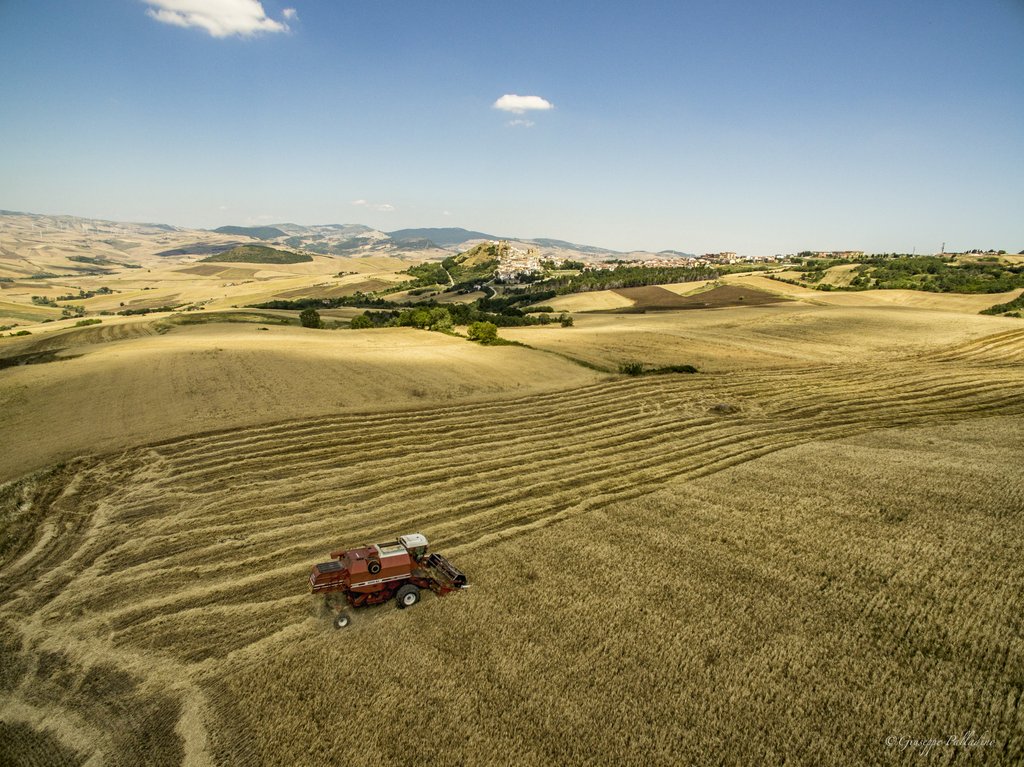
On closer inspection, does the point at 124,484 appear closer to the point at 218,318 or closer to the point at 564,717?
Result: the point at 564,717

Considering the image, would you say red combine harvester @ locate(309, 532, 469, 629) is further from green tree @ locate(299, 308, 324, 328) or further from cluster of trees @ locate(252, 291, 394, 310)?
cluster of trees @ locate(252, 291, 394, 310)

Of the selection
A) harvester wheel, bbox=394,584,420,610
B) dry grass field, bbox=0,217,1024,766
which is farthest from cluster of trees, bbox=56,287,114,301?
harvester wheel, bbox=394,584,420,610

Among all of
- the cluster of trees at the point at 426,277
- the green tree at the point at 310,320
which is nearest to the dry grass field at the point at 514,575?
the green tree at the point at 310,320

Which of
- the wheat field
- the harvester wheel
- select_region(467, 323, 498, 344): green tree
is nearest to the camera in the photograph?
the wheat field

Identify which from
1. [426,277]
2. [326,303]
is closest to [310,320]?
[326,303]

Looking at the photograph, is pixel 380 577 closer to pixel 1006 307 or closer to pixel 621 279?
pixel 1006 307

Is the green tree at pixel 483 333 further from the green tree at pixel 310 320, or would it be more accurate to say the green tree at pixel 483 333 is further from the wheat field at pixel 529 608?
the wheat field at pixel 529 608
